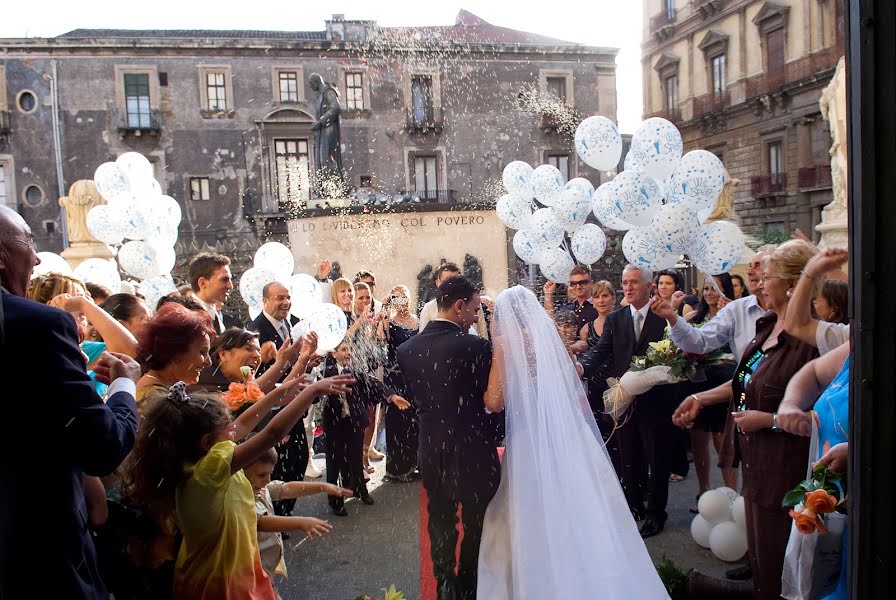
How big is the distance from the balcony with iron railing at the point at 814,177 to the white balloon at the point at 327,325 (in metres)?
21.3

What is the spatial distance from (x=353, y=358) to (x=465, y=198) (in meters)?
24.5

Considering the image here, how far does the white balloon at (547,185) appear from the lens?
867cm

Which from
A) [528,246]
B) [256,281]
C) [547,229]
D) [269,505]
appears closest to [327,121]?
[528,246]

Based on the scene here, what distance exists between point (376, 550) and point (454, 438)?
181cm

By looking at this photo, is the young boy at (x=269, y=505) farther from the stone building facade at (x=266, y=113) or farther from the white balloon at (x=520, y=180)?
the stone building facade at (x=266, y=113)

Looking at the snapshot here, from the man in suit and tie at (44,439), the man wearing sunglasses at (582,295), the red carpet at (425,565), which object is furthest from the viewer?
the man wearing sunglasses at (582,295)

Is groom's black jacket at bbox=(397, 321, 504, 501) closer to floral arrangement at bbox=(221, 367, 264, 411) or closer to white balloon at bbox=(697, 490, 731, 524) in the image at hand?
floral arrangement at bbox=(221, 367, 264, 411)

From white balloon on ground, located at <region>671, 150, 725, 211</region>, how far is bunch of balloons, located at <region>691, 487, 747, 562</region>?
2.87 m

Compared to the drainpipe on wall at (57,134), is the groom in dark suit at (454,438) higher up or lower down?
lower down

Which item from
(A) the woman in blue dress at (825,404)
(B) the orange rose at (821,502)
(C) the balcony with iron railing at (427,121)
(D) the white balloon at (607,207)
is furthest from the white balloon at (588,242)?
(C) the balcony with iron railing at (427,121)

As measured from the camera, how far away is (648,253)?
20.8 ft

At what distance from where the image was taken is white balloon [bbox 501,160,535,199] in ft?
29.7

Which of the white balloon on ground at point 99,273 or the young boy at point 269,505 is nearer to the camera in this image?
the young boy at point 269,505

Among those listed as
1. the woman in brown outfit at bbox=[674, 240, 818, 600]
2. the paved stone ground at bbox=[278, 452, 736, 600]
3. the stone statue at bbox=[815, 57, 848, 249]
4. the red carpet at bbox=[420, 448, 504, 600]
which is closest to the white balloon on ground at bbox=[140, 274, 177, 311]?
the paved stone ground at bbox=[278, 452, 736, 600]
